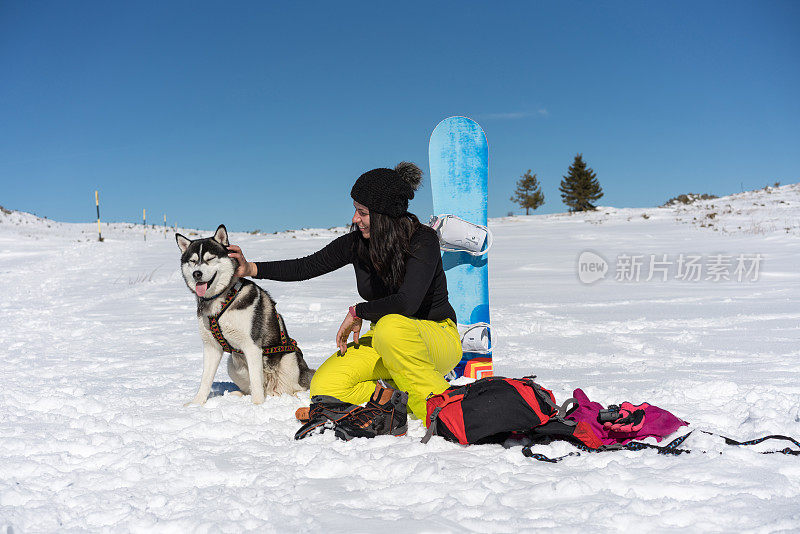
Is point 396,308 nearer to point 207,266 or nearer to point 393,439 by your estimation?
point 393,439

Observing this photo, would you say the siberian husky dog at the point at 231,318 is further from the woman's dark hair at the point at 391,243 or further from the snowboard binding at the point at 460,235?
the snowboard binding at the point at 460,235

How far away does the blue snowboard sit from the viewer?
4.34 m

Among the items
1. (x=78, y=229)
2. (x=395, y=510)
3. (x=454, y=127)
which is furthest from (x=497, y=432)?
(x=78, y=229)

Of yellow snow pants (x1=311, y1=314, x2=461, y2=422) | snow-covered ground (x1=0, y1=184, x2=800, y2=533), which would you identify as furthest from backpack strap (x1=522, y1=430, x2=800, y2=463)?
yellow snow pants (x1=311, y1=314, x2=461, y2=422)

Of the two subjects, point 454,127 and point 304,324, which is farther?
point 304,324

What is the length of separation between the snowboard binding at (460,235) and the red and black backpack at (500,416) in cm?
153

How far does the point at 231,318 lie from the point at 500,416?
6.05ft

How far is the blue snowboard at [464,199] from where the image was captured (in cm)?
434

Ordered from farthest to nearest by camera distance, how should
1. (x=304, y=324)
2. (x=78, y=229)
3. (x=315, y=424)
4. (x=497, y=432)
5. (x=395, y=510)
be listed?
(x=78, y=229) < (x=304, y=324) < (x=315, y=424) < (x=497, y=432) < (x=395, y=510)

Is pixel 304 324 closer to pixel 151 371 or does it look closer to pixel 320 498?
pixel 151 371

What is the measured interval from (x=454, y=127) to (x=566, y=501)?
137 inches

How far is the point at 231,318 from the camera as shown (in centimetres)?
336

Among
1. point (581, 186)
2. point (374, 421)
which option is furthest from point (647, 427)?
point (581, 186)

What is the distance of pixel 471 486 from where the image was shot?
2123mm
